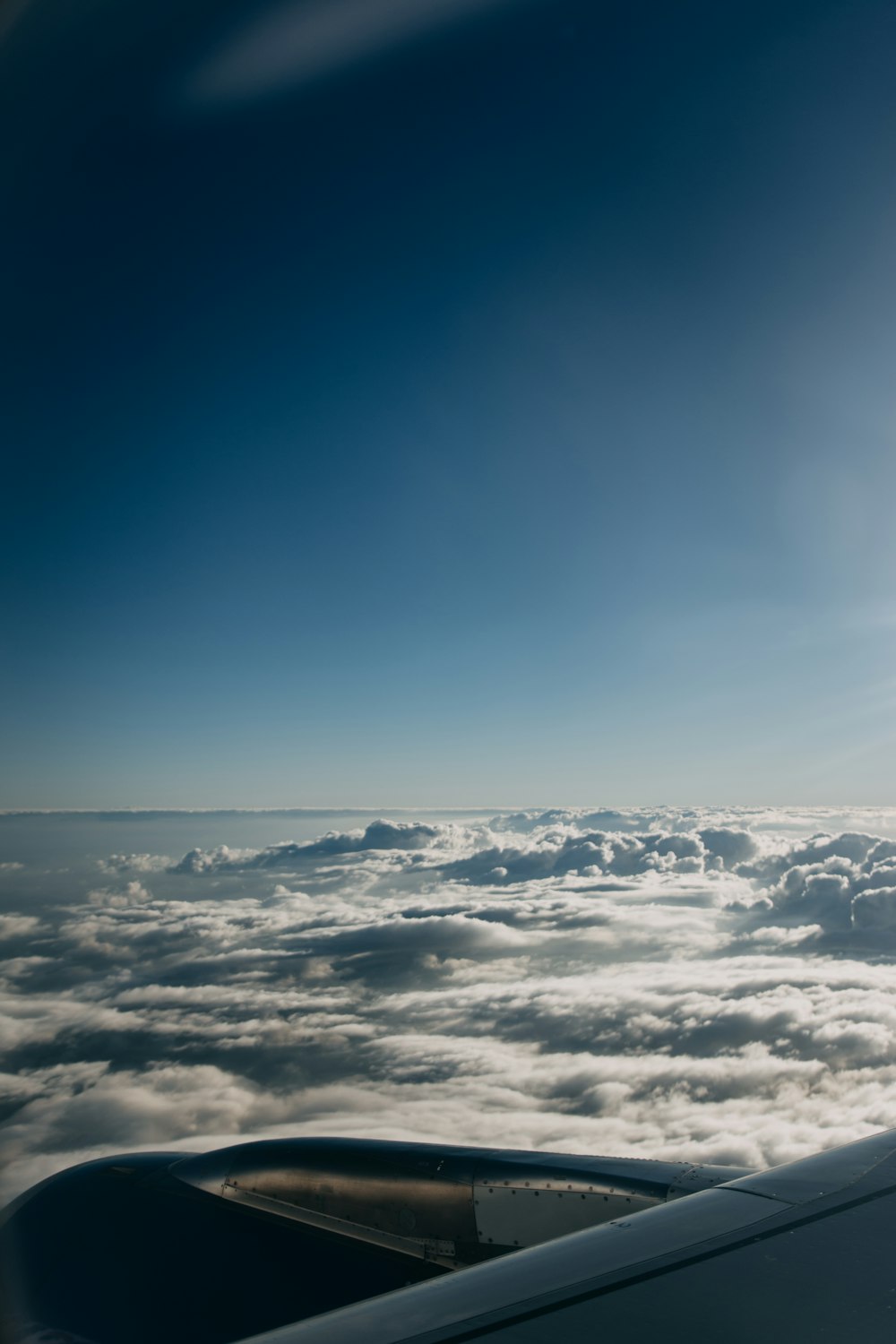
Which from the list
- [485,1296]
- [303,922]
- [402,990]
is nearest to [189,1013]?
[402,990]

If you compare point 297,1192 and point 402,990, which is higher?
point 297,1192

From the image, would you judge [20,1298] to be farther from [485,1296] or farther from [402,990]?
[402,990]

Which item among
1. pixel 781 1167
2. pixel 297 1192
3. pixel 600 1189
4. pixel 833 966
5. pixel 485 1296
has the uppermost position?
pixel 485 1296

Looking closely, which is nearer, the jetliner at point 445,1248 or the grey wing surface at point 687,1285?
the grey wing surface at point 687,1285

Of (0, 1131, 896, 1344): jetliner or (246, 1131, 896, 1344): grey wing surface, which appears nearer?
(246, 1131, 896, 1344): grey wing surface
